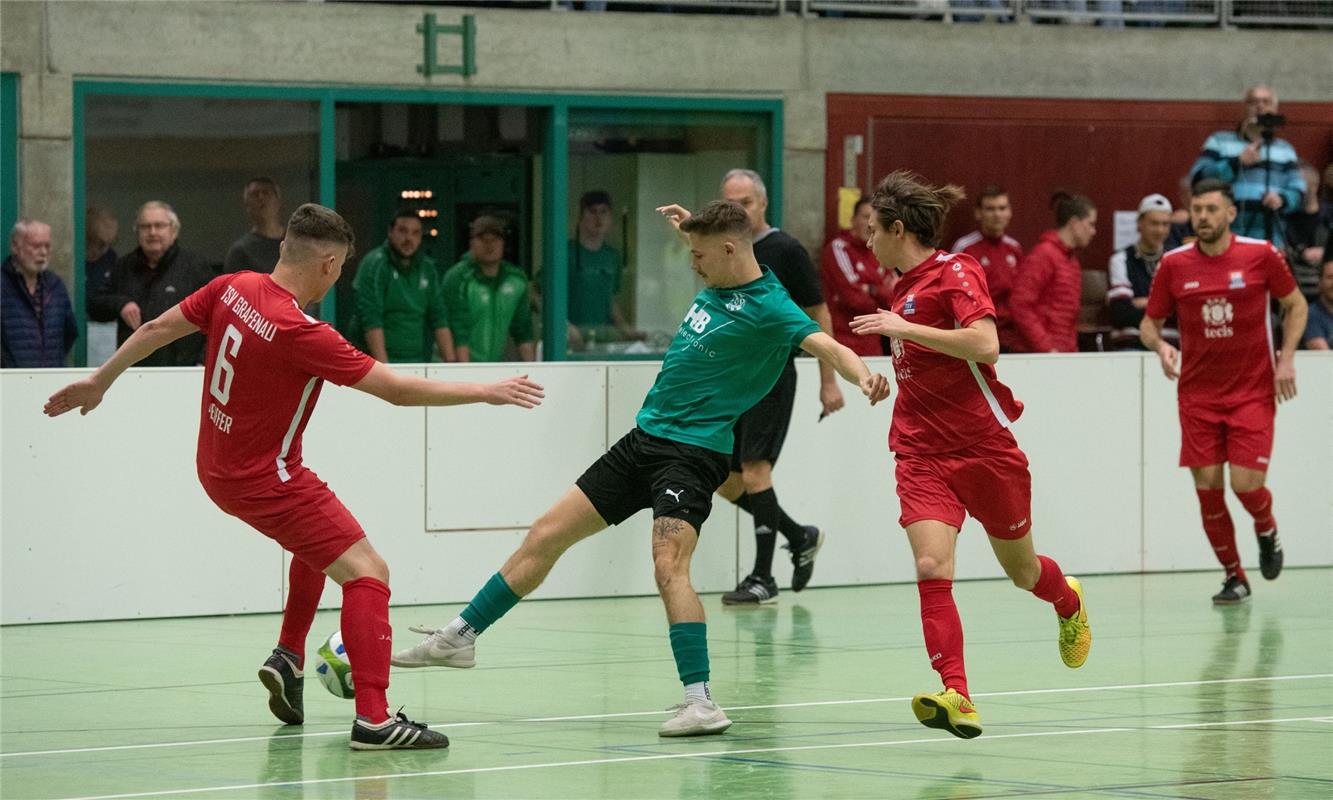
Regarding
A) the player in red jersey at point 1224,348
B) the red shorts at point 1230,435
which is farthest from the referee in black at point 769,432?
the red shorts at point 1230,435

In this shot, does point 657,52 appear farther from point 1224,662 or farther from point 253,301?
point 253,301

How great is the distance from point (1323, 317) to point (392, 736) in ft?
33.7

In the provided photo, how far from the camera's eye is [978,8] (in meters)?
17.7

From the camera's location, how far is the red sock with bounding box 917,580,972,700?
7598 mm

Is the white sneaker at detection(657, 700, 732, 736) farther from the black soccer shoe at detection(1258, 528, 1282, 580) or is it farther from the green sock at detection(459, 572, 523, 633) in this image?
the black soccer shoe at detection(1258, 528, 1282, 580)

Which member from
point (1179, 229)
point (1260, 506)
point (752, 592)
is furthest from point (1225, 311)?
point (1179, 229)

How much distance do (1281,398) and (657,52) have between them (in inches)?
234

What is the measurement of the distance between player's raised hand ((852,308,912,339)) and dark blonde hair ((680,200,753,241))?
2.63 ft

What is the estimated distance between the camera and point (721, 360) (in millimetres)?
8297

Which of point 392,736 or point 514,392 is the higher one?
point 514,392

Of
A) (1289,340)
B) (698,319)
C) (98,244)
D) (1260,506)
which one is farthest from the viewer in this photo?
(98,244)

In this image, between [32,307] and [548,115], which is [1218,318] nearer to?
[548,115]

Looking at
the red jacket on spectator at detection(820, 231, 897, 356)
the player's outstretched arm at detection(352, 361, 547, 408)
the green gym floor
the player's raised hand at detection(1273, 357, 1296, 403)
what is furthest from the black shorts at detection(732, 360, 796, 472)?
the player's outstretched arm at detection(352, 361, 547, 408)

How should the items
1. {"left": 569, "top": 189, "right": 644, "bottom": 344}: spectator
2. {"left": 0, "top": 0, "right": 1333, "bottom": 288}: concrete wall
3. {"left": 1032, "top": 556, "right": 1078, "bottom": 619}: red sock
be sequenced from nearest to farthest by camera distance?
{"left": 1032, "top": 556, "right": 1078, "bottom": 619}: red sock → {"left": 0, "top": 0, "right": 1333, "bottom": 288}: concrete wall → {"left": 569, "top": 189, "right": 644, "bottom": 344}: spectator
